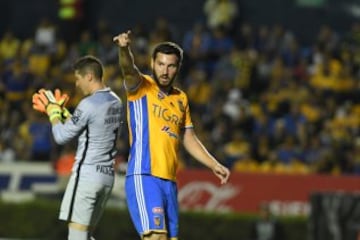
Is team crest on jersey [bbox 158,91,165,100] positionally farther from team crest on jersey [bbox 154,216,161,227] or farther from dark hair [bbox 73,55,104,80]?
dark hair [bbox 73,55,104,80]

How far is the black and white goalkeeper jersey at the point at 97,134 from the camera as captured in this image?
10602 millimetres

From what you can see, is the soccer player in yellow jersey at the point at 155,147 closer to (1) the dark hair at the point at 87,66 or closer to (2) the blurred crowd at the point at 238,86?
(1) the dark hair at the point at 87,66

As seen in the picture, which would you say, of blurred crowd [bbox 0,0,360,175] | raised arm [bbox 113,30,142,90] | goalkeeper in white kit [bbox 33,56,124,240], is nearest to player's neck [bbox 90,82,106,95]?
goalkeeper in white kit [bbox 33,56,124,240]

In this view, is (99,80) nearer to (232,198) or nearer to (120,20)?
(232,198)

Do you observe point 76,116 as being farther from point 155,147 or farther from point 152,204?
point 152,204

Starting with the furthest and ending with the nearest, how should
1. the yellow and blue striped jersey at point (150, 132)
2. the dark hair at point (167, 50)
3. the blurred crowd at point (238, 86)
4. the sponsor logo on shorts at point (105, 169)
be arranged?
the blurred crowd at point (238, 86)
the sponsor logo on shorts at point (105, 169)
the yellow and blue striped jersey at point (150, 132)
the dark hair at point (167, 50)

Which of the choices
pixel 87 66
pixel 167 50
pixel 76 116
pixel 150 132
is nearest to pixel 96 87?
pixel 87 66

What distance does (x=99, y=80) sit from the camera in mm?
10820

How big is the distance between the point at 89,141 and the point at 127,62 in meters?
1.63

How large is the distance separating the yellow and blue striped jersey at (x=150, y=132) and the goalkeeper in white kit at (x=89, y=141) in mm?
Answer: 950

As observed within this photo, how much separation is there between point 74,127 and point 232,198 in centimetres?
1310

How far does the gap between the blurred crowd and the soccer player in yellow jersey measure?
45.7 ft

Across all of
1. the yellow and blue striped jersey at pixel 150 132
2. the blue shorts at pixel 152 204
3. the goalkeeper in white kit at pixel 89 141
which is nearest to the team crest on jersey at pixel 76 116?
the goalkeeper in white kit at pixel 89 141

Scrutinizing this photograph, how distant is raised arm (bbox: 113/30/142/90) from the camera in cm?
909
